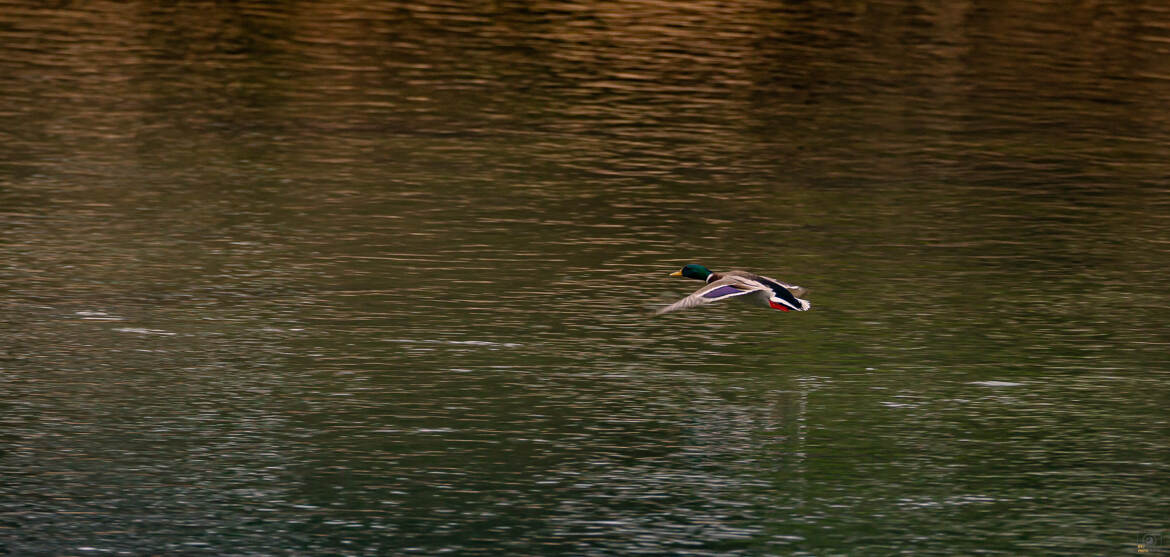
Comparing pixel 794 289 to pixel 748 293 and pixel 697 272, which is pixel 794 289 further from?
pixel 748 293

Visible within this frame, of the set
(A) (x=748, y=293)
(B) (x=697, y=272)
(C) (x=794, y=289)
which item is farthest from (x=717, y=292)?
(C) (x=794, y=289)

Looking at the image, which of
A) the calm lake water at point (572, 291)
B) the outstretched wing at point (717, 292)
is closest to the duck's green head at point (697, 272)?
the calm lake water at point (572, 291)

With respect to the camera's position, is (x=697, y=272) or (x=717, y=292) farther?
(x=697, y=272)

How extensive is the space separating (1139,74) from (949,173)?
4.62 m

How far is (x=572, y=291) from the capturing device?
10188 mm

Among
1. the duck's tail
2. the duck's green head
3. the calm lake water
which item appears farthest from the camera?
the duck's green head

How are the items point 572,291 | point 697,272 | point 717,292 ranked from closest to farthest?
point 717,292 < point 697,272 < point 572,291

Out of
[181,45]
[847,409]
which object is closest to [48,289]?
[847,409]

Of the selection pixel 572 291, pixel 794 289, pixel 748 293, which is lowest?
pixel 572 291

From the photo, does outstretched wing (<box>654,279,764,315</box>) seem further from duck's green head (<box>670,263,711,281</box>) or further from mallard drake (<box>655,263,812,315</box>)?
duck's green head (<box>670,263,711,281</box>)

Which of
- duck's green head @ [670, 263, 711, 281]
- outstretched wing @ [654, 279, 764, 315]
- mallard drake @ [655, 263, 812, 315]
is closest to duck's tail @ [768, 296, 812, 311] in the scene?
mallard drake @ [655, 263, 812, 315]

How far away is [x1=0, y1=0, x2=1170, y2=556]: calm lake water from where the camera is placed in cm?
704

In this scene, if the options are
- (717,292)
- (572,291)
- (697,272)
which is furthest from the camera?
(572,291)

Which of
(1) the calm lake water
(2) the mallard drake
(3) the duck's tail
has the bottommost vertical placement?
(1) the calm lake water
